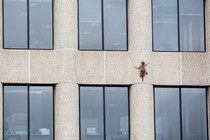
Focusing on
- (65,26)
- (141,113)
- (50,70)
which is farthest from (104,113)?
(65,26)

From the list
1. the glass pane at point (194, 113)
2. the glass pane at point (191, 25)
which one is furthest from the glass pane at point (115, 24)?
the glass pane at point (194, 113)

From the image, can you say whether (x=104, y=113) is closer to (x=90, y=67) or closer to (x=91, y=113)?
(x=91, y=113)

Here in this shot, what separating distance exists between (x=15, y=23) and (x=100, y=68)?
4058 millimetres

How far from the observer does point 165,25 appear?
34750mm

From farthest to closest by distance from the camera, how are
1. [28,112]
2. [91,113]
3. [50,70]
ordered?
1. [91,113]
2. [28,112]
3. [50,70]

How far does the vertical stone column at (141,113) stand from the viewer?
A: 3344 centimetres

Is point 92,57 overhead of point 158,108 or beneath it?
overhead

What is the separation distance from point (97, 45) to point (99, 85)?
5.68ft

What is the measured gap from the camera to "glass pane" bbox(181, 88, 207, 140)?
34.3 metres

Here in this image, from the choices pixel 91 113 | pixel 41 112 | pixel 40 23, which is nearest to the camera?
pixel 41 112

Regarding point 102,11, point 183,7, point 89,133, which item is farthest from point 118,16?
point 89,133

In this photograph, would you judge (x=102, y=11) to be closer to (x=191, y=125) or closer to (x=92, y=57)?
(x=92, y=57)

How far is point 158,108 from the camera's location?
34.2m

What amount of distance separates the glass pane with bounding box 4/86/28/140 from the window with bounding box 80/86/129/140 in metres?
2.38
